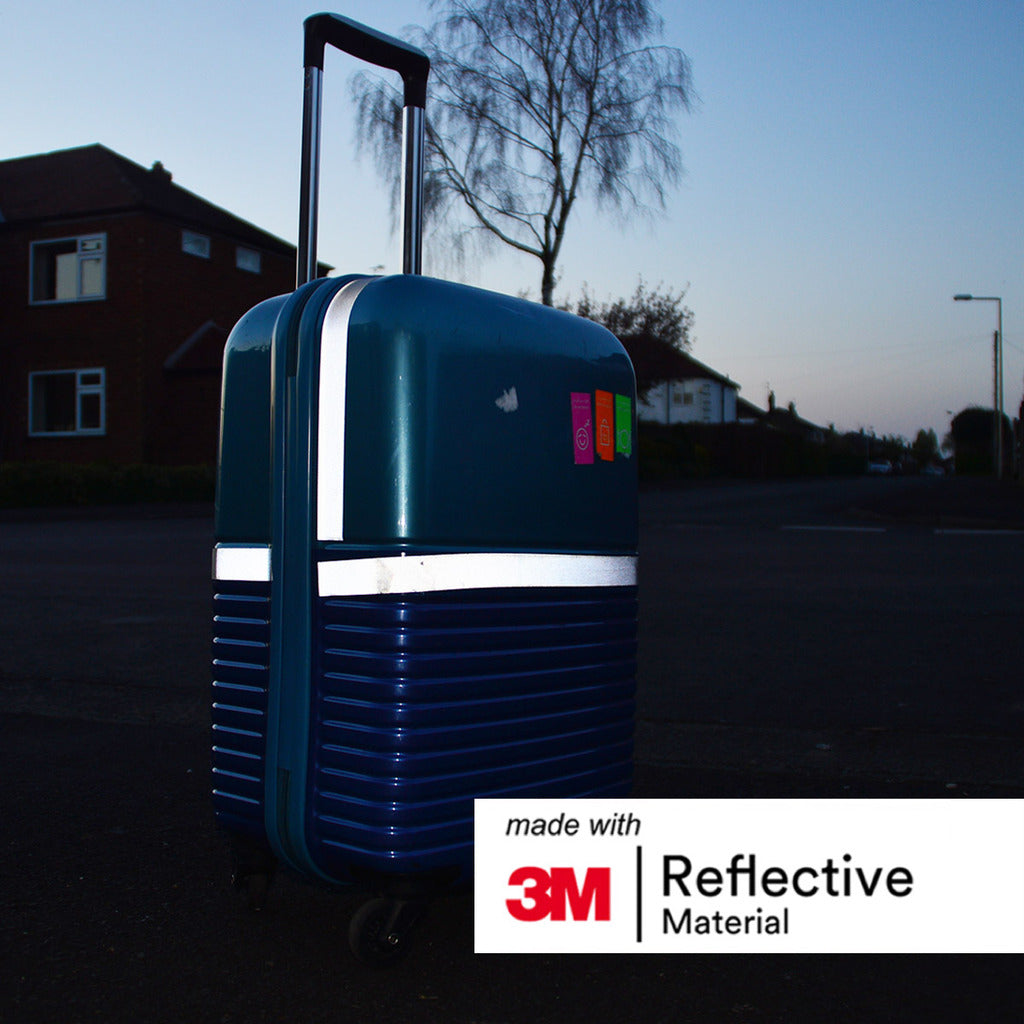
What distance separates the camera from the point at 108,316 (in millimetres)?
28609

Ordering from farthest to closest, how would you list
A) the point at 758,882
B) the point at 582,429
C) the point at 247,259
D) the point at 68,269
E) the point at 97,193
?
1. the point at 247,259
2. the point at 68,269
3. the point at 97,193
4. the point at 582,429
5. the point at 758,882

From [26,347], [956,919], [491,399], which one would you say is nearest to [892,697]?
[956,919]

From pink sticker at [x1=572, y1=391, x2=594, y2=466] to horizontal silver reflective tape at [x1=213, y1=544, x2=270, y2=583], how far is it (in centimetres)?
71

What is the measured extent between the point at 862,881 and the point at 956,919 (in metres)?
0.22

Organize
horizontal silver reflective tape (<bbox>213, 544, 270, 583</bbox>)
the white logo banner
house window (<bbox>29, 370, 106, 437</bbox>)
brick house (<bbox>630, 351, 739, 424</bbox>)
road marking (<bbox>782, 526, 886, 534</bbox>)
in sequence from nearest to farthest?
the white logo banner
horizontal silver reflective tape (<bbox>213, 544, 270, 583</bbox>)
road marking (<bbox>782, 526, 886, 534</bbox>)
house window (<bbox>29, 370, 106, 437</bbox>)
brick house (<bbox>630, 351, 739, 424</bbox>)

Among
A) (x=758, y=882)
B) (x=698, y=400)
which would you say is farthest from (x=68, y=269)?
(x=698, y=400)

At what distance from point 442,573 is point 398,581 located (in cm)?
9

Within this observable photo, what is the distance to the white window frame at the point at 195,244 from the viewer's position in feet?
96.1

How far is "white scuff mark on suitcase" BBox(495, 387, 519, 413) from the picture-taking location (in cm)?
246

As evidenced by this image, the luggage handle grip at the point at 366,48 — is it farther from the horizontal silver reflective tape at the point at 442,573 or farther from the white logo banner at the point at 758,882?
the white logo banner at the point at 758,882

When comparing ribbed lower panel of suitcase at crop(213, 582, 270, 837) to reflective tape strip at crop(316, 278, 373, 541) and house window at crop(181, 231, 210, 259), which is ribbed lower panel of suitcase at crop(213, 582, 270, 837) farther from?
house window at crop(181, 231, 210, 259)

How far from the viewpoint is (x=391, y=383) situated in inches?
91.7

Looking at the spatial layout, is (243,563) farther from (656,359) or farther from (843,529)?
(656,359)

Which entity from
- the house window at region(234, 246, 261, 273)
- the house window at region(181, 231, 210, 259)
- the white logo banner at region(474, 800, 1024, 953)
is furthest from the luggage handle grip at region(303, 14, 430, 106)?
the house window at region(234, 246, 261, 273)
